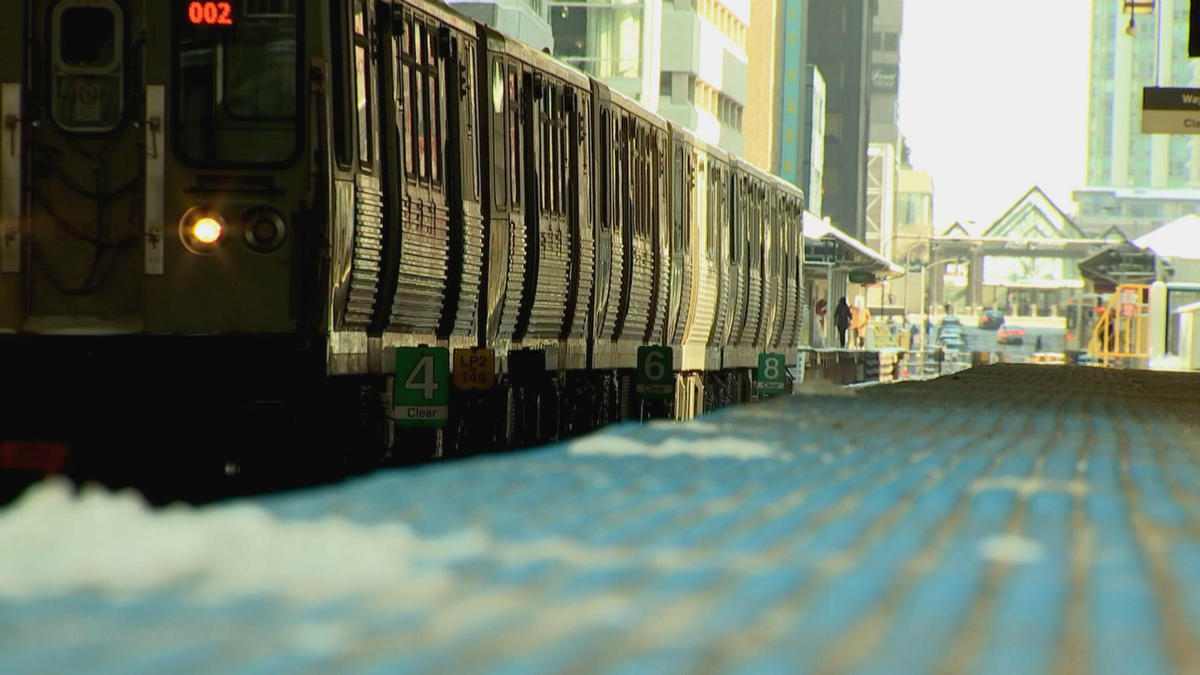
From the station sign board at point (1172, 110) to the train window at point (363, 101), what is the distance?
1762 centimetres

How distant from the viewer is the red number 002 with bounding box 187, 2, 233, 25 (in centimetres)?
1185

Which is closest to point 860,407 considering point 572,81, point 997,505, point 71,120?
point 997,505

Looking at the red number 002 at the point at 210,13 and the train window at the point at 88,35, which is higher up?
the red number 002 at the point at 210,13

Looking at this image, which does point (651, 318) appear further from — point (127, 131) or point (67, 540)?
point (67, 540)

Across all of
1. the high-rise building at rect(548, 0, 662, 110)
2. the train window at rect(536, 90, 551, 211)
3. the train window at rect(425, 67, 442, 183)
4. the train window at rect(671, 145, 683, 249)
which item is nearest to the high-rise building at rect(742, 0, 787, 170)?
the high-rise building at rect(548, 0, 662, 110)

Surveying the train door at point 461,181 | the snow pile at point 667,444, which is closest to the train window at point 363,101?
the train door at point 461,181

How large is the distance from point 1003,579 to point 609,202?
1706 cm

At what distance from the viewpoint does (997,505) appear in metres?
4.18

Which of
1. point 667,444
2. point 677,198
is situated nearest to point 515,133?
point 677,198

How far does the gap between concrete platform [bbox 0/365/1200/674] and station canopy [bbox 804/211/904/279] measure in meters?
45.5

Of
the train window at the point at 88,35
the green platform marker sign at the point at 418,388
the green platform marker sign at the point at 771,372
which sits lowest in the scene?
the green platform marker sign at the point at 771,372

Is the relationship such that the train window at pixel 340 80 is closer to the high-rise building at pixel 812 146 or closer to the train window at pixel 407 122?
the train window at pixel 407 122

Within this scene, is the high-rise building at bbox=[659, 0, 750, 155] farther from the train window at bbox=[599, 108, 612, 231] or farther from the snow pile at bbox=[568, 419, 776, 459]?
the snow pile at bbox=[568, 419, 776, 459]

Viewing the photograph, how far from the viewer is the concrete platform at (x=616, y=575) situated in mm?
2172
